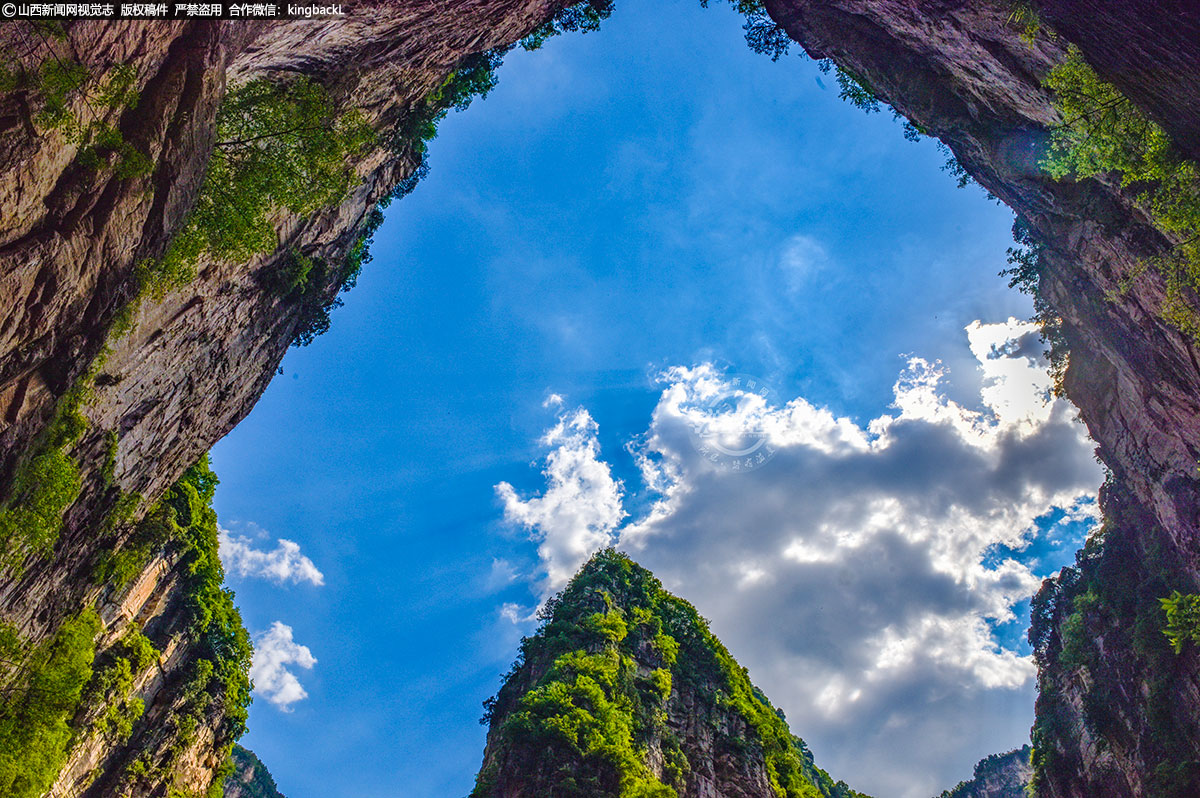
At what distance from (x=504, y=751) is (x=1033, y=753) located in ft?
86.9

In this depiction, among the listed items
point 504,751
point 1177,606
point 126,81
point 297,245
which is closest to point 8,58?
point 126,81

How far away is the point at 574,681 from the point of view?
24375 mm

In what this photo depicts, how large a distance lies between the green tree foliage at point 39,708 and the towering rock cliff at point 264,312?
0.38 feet

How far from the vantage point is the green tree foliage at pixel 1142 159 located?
32.5 ft

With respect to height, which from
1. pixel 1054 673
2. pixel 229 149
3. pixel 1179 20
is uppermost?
pixel 1054 673

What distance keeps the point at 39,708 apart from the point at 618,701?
20291 mm

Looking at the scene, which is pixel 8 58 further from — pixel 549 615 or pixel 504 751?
pixel 549 615

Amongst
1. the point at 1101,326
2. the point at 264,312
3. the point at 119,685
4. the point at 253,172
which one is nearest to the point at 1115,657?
A: the point at 1101,326

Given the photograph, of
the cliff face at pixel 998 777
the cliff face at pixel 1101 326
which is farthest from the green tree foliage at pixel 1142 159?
the cliff face at pixel 998 777

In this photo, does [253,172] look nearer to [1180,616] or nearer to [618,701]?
[618,701]

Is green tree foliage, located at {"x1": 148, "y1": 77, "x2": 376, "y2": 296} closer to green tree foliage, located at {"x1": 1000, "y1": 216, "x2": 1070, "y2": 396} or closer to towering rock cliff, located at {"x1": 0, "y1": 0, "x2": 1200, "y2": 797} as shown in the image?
towering rock cliff, located at {"x1": 0, "y1": 0, "x2": 1200, "y2": 797}

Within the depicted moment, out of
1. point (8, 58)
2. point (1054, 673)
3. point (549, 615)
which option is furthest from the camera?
point (549, 615)

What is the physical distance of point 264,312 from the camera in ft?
52.8

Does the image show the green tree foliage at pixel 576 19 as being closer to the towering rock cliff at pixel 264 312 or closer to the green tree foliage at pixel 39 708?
the towering rock cliff at pixel 264 312
